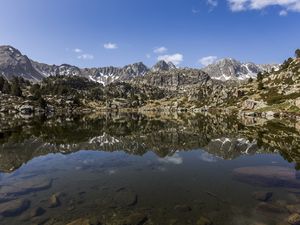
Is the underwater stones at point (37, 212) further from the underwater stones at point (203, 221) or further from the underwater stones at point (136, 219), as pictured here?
the underwater stones at point (203, 221)

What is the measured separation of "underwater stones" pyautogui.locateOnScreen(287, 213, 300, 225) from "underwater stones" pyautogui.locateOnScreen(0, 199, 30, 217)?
63.8ft

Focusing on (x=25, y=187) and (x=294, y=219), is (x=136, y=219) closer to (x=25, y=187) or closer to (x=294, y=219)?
(x=294, y=219)

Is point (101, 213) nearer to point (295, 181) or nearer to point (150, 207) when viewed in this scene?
point (150, 207)

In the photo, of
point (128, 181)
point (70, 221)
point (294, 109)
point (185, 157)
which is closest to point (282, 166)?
point (185, 157)

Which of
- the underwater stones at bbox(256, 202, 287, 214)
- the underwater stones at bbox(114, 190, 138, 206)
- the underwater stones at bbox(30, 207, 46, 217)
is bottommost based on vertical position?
the underwater stones at bbox(30, 207, 46, 217)

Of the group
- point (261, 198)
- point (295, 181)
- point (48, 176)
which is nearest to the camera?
point (261, 198)

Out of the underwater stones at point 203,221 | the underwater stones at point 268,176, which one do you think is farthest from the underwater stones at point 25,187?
the underwater stones at point 268,176

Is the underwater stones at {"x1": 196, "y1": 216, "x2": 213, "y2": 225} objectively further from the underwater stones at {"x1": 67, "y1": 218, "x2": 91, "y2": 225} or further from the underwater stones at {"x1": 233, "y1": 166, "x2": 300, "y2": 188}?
the underwater stones at {"x1": 233, "y1": 166, "x2": 300, "y2": 188}

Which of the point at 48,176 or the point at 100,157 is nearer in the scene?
the point at 48,176

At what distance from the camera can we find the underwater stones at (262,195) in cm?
2371

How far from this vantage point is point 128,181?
29734 mm

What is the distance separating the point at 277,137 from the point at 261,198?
140ft

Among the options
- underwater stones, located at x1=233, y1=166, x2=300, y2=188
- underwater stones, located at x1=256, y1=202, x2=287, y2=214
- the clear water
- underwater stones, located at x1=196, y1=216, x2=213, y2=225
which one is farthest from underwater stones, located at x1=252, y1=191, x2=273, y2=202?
underwater stones, located at x1=196, y1=216, x2=213, y2=225

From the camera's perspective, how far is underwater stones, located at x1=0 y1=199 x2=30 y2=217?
2114cm
